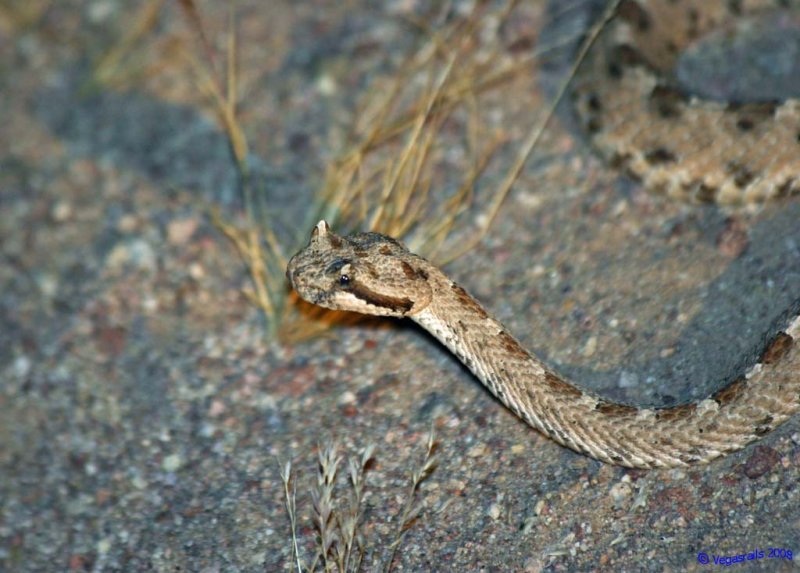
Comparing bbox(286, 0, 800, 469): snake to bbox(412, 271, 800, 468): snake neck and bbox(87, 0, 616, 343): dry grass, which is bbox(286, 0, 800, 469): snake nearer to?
bbox(412, 271, 800, 468): snake neck

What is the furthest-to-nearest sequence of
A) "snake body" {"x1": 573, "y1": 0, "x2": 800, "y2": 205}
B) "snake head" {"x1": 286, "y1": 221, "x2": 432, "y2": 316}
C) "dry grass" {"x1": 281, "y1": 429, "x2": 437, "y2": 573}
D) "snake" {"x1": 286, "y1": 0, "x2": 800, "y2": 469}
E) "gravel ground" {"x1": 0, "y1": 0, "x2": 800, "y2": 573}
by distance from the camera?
"snake body" {"x1": 573, "y1": 0, "x2": 800, "y2": 205}
"snake head" {"x1": 286, "y1": 221, "x2": 432, "y2": 316}
"gravel ground" {"x1": 0, "y1": 0, "x2": 800, "y2": 573}
"snake" {"x1": 286, "y1": 0, "x2": 800, "y2": 469}
"dry grass" {"x1": 281, "y1": 429, "x2": 437, "y2": 573}

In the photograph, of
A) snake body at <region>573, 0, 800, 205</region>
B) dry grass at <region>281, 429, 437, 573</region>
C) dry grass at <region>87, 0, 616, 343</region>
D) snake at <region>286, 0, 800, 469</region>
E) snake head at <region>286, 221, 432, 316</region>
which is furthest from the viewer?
dry grass at <region>87, 0, 616, 343</region>

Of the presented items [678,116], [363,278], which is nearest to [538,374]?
[363,278]

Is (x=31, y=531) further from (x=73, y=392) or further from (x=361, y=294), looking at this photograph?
(x=361, y=294)

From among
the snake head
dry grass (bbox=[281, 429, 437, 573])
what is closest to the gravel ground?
dry grass (bbox=[281, 429, 437, 573])

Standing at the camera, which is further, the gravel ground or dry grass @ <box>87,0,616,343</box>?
dry grass @ <box>87,0,616,343</box>

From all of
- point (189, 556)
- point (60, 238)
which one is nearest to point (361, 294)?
point (189, 556)

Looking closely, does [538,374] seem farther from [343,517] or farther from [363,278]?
[343,517]

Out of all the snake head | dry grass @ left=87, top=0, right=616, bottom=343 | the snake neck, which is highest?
dry grass @ left=87, top=0, right=616, bottom=343
